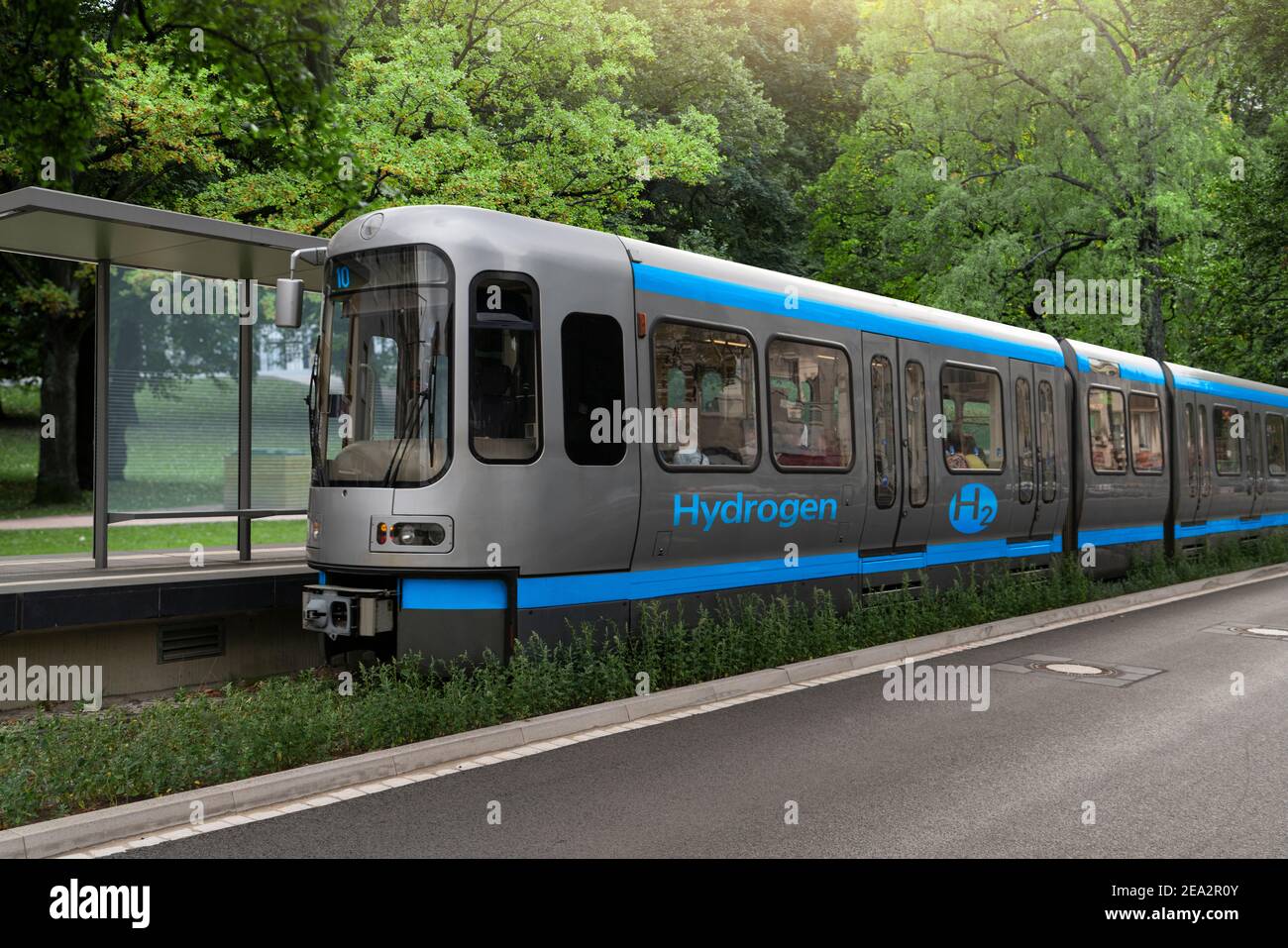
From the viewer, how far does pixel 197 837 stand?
557 centimetres

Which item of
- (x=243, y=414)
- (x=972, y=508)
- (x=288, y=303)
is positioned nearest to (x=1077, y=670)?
(x=972, y=508)

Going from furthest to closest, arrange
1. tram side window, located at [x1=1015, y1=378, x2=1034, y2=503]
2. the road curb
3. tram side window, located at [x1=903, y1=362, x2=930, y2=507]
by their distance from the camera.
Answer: tram side window, located at [x1=1015, y1=378, x2=1034, y2=503]
tram side window, located at [x1=903, y1=362, x2=930, y2=507]
the road curb

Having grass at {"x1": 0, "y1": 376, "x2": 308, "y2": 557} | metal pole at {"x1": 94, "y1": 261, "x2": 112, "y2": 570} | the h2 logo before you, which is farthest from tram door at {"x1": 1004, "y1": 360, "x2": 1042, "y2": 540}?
metal pole at {"x1": 94, "y1": 261, "x2": 112, "y2": 570}

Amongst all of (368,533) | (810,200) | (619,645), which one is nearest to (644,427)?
(619,645)

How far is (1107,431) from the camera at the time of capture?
17234 millimetres

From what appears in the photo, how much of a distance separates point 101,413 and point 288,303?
2.32m

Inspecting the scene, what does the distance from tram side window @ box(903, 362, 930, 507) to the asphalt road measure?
11.5ft

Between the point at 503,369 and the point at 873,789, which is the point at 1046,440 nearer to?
the point at 503,369

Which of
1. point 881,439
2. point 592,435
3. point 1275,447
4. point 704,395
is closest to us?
point 592,435

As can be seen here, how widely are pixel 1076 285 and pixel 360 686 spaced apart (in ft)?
80.9

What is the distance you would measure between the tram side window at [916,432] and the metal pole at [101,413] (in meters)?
7.81

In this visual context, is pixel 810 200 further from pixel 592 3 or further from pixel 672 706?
pixel 672 706

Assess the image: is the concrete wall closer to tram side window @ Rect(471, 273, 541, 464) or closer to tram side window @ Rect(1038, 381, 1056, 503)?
tram side window @ Rect(471, 273, 541, 464)

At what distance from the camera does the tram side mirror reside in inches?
355
